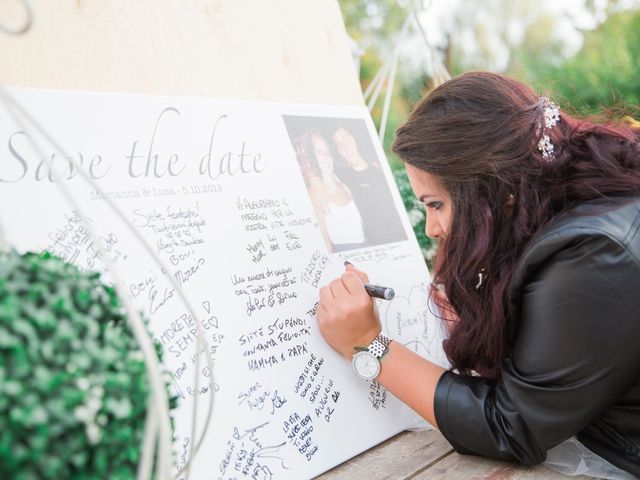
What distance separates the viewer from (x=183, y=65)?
134cm

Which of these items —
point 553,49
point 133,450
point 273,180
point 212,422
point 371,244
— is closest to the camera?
point 133,450

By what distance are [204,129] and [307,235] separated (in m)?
0.33

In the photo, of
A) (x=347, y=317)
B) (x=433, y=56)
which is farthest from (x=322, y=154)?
(x=433, y=56)

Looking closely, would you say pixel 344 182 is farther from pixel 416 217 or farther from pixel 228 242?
pixel 416 217

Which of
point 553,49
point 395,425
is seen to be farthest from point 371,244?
point 553,49

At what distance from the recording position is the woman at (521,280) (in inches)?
43.5

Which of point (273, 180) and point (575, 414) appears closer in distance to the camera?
point (575, 414)

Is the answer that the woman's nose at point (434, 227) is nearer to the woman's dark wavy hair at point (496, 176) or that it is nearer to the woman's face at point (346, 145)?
the woman's dark wavy hair at point (496, 176)

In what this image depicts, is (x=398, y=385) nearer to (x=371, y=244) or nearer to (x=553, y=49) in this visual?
(x=371, y=244)

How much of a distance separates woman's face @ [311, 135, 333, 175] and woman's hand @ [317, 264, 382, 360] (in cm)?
33

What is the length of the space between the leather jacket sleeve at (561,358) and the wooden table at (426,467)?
0.03 m

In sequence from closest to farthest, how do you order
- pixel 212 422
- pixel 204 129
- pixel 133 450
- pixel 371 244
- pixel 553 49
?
1. pixel 133 450
2. pixel 212 422
3. pixel 204 129
4. pixel 371 244
5. pixel 553 49

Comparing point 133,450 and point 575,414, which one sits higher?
point 133,450

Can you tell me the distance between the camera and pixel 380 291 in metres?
1.36
